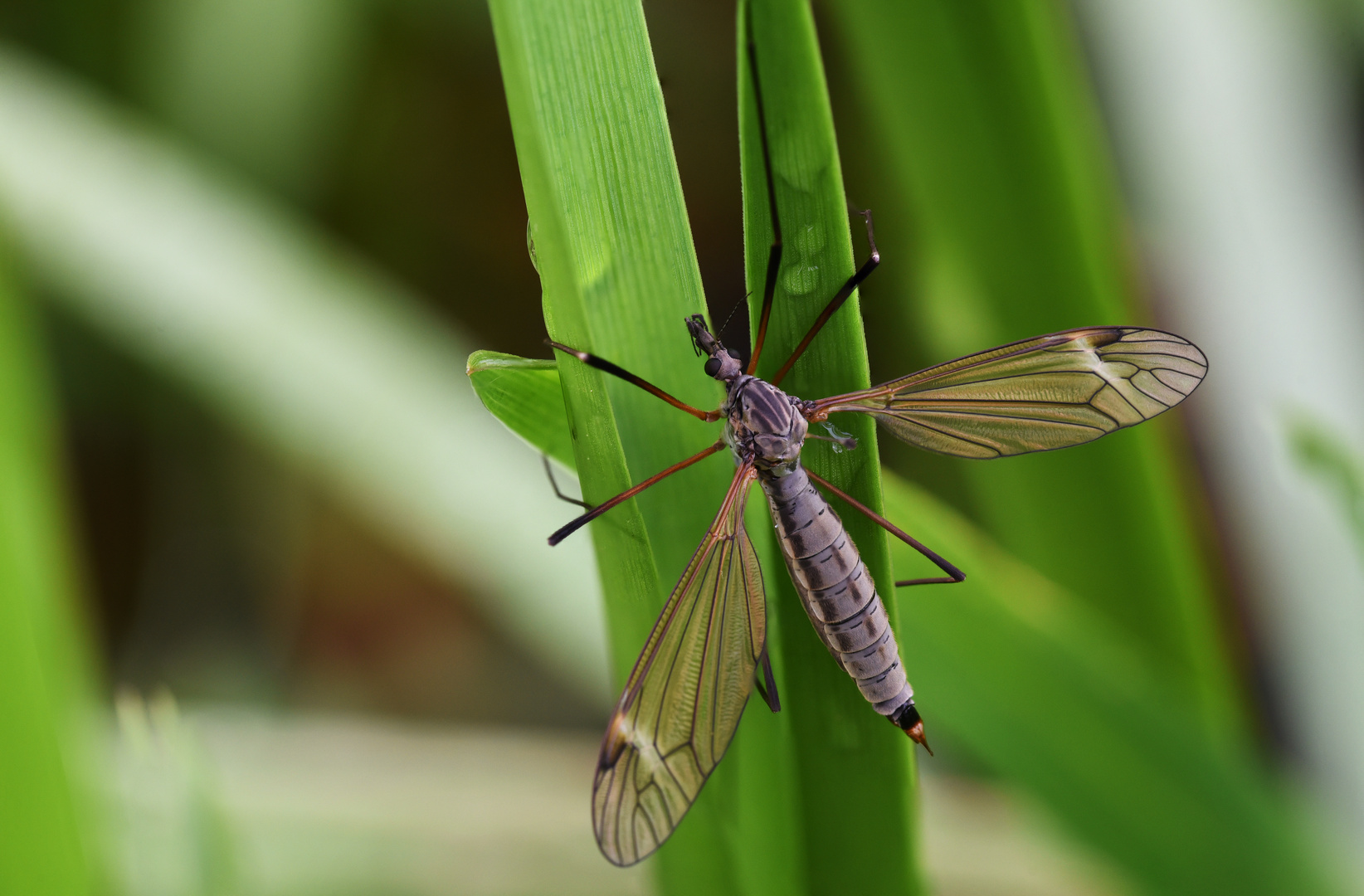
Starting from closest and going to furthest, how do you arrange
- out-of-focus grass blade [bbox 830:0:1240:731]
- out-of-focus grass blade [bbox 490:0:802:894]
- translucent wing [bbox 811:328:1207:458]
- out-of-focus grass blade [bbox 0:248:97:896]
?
out-of-focus grass blade [bbox 490:0:802:894] < out-of-focus grass blade [bbox 0:248:97:896] < translucent wing [bbox 811:328:1207:458] < out-of-focus grass blade [bbox 830:0:1240:731]

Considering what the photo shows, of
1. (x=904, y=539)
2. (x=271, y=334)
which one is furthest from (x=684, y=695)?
(x=271, y=334)

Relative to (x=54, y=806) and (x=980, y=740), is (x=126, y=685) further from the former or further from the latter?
(x=980, y=740)

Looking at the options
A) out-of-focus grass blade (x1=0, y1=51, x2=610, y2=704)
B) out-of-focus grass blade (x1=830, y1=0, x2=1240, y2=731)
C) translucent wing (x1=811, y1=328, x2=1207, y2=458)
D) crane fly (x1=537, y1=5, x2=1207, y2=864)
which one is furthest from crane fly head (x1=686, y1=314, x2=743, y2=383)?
out-of-focus grass blade (x1=0, y1=51, x2=610, y2=704)

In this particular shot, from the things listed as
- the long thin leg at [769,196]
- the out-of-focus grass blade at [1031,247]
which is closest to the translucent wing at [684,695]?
the long thin leg at [769,196]

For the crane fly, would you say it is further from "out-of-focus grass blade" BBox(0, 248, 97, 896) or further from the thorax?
"out-of-focus grass blade" BBox(0, 248, 97, 896)

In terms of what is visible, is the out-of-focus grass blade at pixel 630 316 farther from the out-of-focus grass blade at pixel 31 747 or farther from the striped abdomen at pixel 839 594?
the out-of-focus grass blade at pixel 31 747

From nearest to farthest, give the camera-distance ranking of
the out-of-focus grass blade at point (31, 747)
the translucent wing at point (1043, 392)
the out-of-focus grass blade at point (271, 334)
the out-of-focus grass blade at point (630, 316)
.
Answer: the out-of-focus grass blade at point (630, 316) < the out-of-focus grass blade at point (31, 747) < the translucent wing at point (1043, 392) < the out-of-focus grass blade at point (271, 334)

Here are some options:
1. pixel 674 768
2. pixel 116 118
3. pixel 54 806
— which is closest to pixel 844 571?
pixel 674 768
